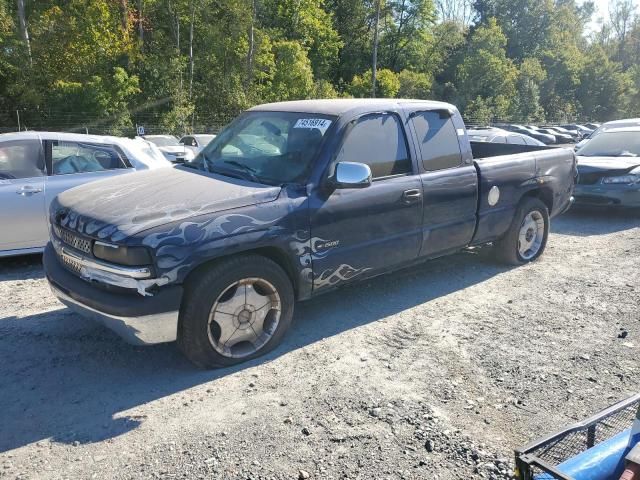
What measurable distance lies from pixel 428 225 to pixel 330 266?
121 cm

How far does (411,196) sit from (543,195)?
8.23 feet

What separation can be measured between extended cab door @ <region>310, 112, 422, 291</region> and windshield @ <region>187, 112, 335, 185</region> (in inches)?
9.2

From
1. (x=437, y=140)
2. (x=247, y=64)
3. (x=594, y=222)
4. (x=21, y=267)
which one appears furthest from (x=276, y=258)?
(x=247, y=64)

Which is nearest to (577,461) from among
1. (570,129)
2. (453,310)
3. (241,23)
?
(453,310)

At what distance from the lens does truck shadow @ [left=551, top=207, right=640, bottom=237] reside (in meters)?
8.48

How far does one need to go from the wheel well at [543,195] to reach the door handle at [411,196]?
1.98 metres

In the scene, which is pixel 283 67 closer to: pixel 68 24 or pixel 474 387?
pixel 68 24

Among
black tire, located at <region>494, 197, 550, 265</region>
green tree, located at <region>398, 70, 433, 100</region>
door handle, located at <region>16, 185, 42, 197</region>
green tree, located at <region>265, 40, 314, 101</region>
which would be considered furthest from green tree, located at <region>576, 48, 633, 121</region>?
door handle, located at <region>16, 185, 42, 197</region>

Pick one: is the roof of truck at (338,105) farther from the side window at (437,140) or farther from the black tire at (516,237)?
the black tire at (516,237)

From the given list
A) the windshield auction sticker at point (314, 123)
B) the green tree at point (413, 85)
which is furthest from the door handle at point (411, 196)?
the green tree at point (413, 85)

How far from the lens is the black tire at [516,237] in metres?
6.18

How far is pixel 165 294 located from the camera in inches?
140

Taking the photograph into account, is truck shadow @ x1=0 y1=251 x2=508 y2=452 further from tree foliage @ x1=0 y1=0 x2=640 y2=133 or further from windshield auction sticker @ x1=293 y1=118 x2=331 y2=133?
tree foliage @ x1=0 y1=0 x2=640 y2=133

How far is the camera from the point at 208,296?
370 cm
